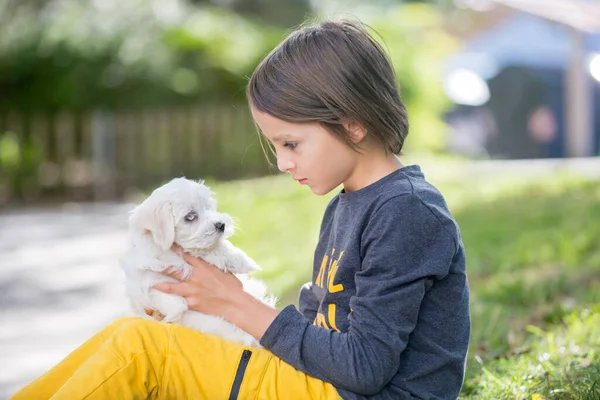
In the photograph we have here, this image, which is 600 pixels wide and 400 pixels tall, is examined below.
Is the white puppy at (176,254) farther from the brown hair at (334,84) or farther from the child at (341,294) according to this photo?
the brown hair at (334,84)

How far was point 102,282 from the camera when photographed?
23.1ft

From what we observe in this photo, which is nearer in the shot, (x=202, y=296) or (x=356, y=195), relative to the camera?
(x=356, y=195)

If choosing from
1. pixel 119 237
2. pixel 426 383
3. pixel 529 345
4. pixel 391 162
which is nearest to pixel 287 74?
pixel 391 162

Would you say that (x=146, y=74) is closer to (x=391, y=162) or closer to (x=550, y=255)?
(x=550, y=255)

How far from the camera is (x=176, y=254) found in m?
2.91

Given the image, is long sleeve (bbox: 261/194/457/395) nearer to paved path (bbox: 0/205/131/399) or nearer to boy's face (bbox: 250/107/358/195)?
boy's face (bbox: 250/107/358/195)

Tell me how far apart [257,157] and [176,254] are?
12.2 meters

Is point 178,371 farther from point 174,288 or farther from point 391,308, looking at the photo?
point 391,308

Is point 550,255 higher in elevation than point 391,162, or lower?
lower

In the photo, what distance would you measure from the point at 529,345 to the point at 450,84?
19099mm

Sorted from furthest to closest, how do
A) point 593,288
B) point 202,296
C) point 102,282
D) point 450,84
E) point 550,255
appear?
point 450,84 < point 102,282 < point 550,255 < point 593,288 < point 202,296

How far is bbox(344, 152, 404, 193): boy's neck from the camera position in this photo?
8.21 ft

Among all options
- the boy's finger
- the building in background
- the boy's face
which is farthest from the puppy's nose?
the building in background

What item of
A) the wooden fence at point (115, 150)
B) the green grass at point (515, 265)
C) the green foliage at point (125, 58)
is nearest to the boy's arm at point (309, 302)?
the green grass at point (515, 265)
